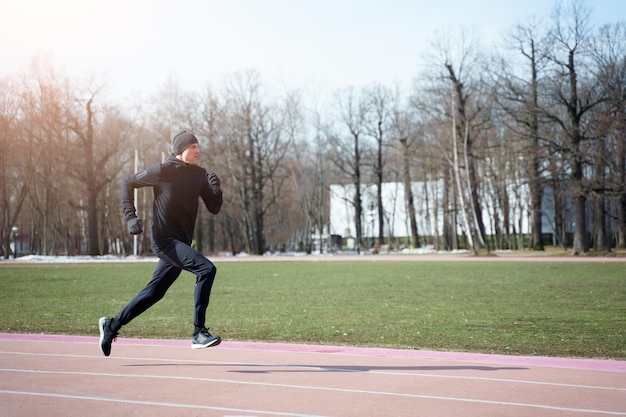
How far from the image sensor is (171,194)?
9.07m

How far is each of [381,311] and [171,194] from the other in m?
9.00

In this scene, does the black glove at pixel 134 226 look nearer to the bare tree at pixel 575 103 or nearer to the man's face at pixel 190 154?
the man's face at pixel 190 154

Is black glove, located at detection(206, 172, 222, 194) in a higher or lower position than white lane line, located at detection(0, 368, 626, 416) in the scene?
higher

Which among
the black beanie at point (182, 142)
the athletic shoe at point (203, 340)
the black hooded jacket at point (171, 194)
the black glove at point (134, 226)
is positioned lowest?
the athletic shoe at point (203, 340)

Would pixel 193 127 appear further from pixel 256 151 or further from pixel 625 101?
pixel 625 101

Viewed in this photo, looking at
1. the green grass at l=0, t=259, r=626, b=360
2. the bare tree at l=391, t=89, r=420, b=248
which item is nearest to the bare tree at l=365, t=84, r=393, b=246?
the bare tree at l=391, t=89, r=420, b=248

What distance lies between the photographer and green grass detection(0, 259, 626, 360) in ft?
40.8

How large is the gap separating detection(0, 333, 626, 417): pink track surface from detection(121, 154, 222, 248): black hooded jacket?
1556 millimetres

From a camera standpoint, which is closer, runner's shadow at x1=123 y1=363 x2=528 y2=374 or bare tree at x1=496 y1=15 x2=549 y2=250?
runner's shadow at x1=123 y1=363 x2=528 y2=374

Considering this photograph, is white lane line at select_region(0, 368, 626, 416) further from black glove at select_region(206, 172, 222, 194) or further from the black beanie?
the black beanie

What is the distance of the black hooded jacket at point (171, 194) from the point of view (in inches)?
357

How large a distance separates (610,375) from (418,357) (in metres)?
2.39

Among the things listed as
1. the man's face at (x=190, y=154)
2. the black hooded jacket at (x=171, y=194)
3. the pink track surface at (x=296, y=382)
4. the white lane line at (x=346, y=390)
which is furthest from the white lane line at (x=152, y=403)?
the man's face at (x=190, y=154)

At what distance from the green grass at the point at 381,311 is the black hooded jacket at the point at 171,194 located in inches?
149
